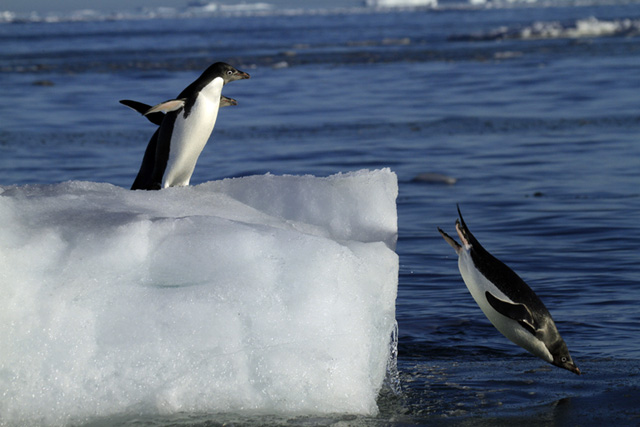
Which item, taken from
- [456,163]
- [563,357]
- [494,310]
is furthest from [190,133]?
[456,163]

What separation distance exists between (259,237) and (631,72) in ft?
50.2

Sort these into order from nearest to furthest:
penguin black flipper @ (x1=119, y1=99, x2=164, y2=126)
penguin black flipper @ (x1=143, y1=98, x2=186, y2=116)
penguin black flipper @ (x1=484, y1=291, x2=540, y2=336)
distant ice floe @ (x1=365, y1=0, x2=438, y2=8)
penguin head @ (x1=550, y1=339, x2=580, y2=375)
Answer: penguin black flipper @ (x1=484, y1=291, x2=540, y2=336), penguin head @ (x1=550, y1=339, x2=580, y2=375), penguin black flipper @ (x1=143, y1=98, x2=186, y2=116), penguin black flipper @ (x1=119, y1=99, x2=164, y2=126), distant ice floe @ (x1=365, y1=0, x2=438, y2=8)

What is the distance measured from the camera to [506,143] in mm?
11234

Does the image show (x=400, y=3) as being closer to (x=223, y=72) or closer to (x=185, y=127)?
(x=223, y=72)

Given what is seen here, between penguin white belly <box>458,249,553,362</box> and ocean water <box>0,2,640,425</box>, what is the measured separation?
182 millimetres

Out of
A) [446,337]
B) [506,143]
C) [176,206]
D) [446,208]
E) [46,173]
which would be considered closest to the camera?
[176,206]

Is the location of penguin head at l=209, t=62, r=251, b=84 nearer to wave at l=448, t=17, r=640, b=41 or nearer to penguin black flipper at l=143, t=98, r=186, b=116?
penguin black flipper at l=143, t=98, r=186, b=116

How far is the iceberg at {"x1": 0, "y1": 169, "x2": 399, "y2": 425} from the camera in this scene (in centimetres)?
334

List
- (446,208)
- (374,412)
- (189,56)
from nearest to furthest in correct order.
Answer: (374,412) < (446,208) < (189,56)

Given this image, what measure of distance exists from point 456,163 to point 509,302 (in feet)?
20.7

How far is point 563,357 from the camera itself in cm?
411

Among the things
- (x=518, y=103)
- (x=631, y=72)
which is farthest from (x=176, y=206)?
(x=631, y=72)

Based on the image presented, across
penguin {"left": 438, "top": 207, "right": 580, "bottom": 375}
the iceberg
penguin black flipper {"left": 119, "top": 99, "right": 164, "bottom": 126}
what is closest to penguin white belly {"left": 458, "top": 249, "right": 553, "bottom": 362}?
penguin {"left": 438, "top": 207, "right": 580, "bottom": 375}

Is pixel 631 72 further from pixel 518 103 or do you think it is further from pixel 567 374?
pixel 567 374
